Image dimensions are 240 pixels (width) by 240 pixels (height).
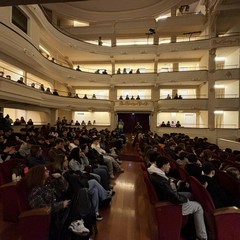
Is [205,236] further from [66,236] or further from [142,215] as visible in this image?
[66,236]

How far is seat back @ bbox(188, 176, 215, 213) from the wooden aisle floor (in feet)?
2.83

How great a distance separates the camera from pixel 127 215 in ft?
12.8

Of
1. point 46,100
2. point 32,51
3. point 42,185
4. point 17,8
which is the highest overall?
point 17,8

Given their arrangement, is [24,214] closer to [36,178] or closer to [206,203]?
[36,178]

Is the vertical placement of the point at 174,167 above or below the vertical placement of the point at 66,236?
above

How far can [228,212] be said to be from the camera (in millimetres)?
2613

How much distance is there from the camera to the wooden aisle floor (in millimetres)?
3176

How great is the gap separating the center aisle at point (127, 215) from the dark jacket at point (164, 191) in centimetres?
68

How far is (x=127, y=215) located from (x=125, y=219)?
0.57 ft

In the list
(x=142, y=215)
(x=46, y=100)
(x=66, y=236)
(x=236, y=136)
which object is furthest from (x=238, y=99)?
(x=66, y=236)

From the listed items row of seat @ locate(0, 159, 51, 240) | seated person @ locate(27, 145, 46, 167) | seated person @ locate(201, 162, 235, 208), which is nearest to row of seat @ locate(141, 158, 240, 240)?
seated person @ locate(201, 162, 235, 208)

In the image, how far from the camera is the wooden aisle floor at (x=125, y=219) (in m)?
3.18

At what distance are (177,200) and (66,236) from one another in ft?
4.77

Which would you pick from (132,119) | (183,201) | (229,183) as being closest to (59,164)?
(183,201)
